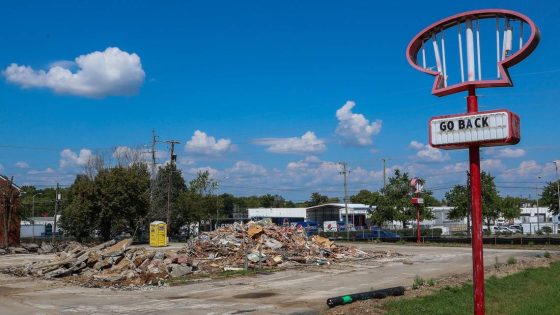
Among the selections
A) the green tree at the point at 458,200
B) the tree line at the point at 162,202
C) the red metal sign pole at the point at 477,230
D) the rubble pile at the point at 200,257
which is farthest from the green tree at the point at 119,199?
the red metal sign pole at the point at 477,230

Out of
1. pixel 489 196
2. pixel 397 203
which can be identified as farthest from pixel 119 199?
pixel 489 196

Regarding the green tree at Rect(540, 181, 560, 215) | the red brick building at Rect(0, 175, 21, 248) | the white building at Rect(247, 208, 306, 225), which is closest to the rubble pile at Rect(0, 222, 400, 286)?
the red brick building at Rect(0, 175, 21, 248)

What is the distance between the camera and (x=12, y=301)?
16.5 m

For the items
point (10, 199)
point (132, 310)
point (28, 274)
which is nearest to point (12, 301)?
point (132, 310)

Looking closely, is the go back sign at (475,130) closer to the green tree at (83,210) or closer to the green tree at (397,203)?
the green tree at (83,210)

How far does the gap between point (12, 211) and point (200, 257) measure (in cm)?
3130

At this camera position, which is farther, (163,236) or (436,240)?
(436,240)

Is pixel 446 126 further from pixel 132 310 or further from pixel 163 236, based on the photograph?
pixel 163 236

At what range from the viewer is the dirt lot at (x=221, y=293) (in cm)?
1431

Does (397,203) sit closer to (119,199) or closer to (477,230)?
(119,199)

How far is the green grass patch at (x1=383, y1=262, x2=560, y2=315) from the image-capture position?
11833 millimetres

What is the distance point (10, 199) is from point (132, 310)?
41774mm

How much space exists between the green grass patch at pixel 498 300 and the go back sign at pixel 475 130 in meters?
4.65

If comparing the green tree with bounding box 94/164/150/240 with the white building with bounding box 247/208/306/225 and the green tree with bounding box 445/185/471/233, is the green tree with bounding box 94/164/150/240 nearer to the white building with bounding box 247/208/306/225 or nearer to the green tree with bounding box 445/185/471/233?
the green tree with bounding box 445/185/471/233
